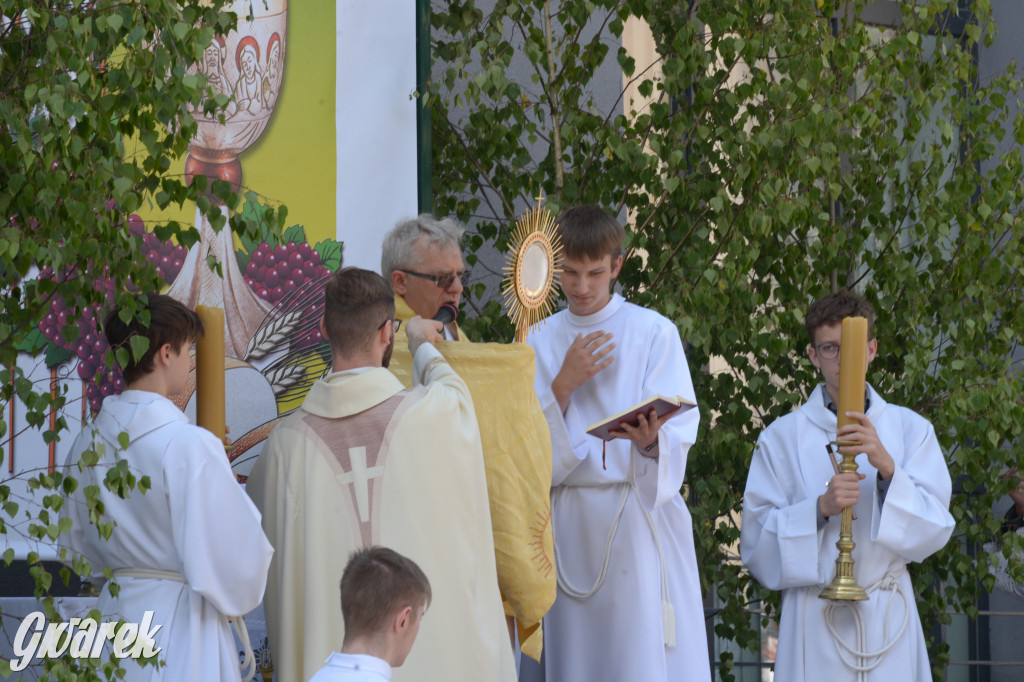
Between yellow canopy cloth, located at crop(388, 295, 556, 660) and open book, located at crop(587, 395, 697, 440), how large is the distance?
171 millimetres

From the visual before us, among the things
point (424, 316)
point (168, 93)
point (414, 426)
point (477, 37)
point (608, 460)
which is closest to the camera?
point (168, 93)

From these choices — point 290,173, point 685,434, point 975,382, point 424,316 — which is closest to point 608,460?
point 685,434

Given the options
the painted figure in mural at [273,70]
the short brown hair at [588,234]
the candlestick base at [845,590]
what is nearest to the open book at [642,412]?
the short brown hair at [588,234]

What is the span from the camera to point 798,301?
608 cm

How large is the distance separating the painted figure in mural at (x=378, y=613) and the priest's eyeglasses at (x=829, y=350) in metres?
2.51

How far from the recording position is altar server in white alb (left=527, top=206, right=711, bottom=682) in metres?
4.43

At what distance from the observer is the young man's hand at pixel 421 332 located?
396 cm

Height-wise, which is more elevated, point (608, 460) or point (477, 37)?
point (477, 37)

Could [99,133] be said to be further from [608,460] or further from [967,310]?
[967,310]

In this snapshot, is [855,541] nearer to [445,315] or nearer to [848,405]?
[848,405]

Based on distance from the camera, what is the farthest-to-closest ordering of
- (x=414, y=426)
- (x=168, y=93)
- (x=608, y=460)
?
(x=608, y=460) < (x=414, y=426) < (x=168, y=93)

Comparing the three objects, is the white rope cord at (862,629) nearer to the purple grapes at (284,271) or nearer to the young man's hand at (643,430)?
the young man's hand at (643,430)

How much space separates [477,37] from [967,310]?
2487mm

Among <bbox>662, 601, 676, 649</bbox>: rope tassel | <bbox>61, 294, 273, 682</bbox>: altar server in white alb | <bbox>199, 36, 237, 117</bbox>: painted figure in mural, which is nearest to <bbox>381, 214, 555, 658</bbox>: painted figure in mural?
<bbox>662, 601, 676, 649</bbox>: rope tassel
